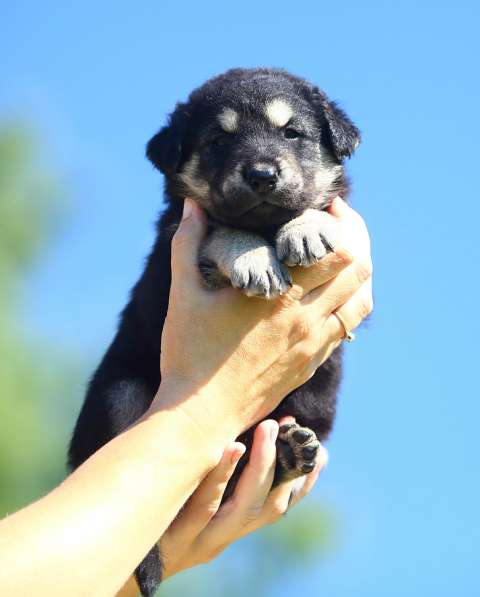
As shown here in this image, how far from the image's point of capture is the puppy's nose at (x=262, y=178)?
3891 mm

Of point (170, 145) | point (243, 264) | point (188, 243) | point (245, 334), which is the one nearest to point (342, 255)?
point (243, 264)

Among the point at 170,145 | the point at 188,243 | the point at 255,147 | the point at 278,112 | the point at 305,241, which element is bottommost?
the point at 305,241

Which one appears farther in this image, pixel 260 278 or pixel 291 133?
pixel 291 133

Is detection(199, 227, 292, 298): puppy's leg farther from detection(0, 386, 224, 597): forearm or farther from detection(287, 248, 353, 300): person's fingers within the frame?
detection(0, 386, 224, 597): forearm

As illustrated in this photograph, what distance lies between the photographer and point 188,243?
392 cm

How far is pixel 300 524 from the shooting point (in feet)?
59.3

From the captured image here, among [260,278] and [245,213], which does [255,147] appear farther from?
[260,278]

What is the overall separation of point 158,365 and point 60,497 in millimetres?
1529

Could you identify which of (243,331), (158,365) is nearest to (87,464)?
(243,331)

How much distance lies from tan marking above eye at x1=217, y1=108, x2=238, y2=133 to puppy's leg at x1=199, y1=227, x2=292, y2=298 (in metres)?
0.47

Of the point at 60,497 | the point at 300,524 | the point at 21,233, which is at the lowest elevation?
the point at 60,497

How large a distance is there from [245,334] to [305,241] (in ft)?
1.52

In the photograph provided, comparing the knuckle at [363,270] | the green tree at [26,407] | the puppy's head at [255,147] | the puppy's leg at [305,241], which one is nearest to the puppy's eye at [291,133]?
the puppy's head at [255,147]

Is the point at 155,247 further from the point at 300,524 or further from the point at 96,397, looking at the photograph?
the point at 300,524
